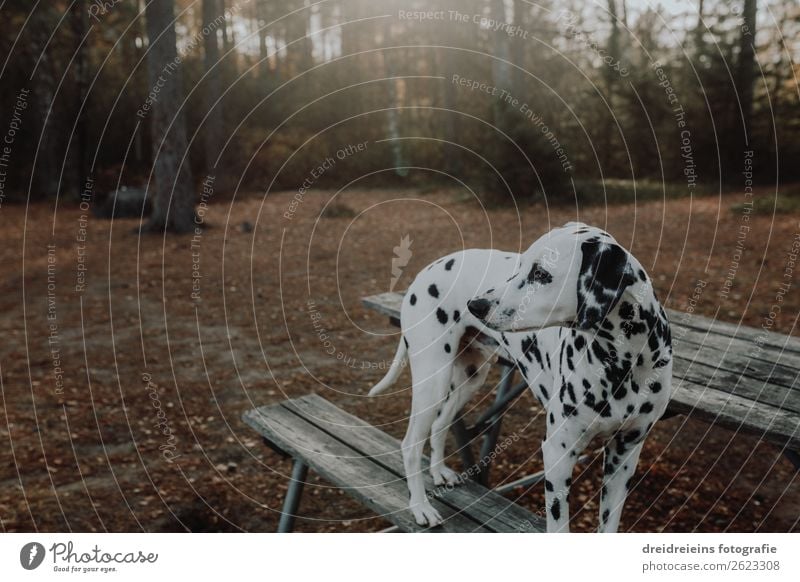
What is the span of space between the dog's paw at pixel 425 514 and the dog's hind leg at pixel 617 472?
2.47 ft

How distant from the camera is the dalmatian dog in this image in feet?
7.93

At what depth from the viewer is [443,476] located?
3471 mm

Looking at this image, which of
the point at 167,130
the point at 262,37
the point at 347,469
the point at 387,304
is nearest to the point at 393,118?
the point at 262,37

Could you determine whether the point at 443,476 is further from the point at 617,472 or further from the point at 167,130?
the point at 167,130

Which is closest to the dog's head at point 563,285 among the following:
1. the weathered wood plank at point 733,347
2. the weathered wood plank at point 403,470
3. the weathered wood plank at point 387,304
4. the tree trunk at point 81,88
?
the weathered wood plank at point 403,470

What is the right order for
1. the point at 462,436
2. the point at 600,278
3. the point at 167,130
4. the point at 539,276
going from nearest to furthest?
the point at 600,278 → the point at 539,276 → the point at 462,436 → the point at 167,130

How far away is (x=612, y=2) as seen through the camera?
18.6 meters

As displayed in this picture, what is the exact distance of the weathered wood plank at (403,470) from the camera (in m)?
3.01

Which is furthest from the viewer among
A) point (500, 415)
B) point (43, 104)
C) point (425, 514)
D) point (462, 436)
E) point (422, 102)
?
point (422, 102)

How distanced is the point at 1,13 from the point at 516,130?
52.4 ft

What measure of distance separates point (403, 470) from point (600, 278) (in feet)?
5.23
